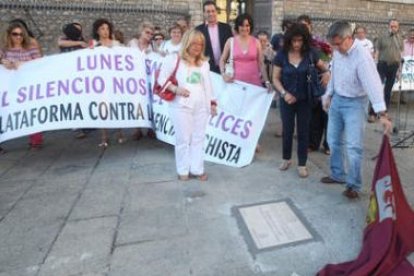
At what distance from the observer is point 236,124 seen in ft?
17.4

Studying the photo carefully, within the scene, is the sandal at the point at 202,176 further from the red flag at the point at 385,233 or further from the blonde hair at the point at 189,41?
the red flag at the point at 385,233

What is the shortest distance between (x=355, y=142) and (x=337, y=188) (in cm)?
63

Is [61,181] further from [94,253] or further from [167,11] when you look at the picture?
[167,11]

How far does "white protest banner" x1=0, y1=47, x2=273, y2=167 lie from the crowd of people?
0.80 feet

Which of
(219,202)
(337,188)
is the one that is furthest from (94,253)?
(337,188)

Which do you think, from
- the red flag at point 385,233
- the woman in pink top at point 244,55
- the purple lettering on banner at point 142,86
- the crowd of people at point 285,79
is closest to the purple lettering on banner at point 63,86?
the crowd of people at point 285,79

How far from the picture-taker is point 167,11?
1367cm

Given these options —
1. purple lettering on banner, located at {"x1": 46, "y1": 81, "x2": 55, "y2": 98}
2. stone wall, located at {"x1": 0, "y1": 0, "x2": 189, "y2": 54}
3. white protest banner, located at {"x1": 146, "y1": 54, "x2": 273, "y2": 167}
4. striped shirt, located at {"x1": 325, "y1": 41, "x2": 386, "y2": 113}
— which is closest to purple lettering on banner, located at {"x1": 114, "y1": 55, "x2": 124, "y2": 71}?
purple lettering on banner, located at {"x1": 46, "y1": 81, "x2": 55, "y2": 98}

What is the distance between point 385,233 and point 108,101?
3977 mm

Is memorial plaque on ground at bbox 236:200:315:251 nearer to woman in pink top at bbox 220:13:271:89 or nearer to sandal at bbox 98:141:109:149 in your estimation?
woman in pink top at bbox 220:13:271:89

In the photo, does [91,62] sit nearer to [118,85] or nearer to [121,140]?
[118,85]

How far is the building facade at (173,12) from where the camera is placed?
1192 centimetres

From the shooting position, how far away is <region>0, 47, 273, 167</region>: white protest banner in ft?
17.3

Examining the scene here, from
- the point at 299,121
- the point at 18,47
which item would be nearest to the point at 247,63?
the point at 299,121
